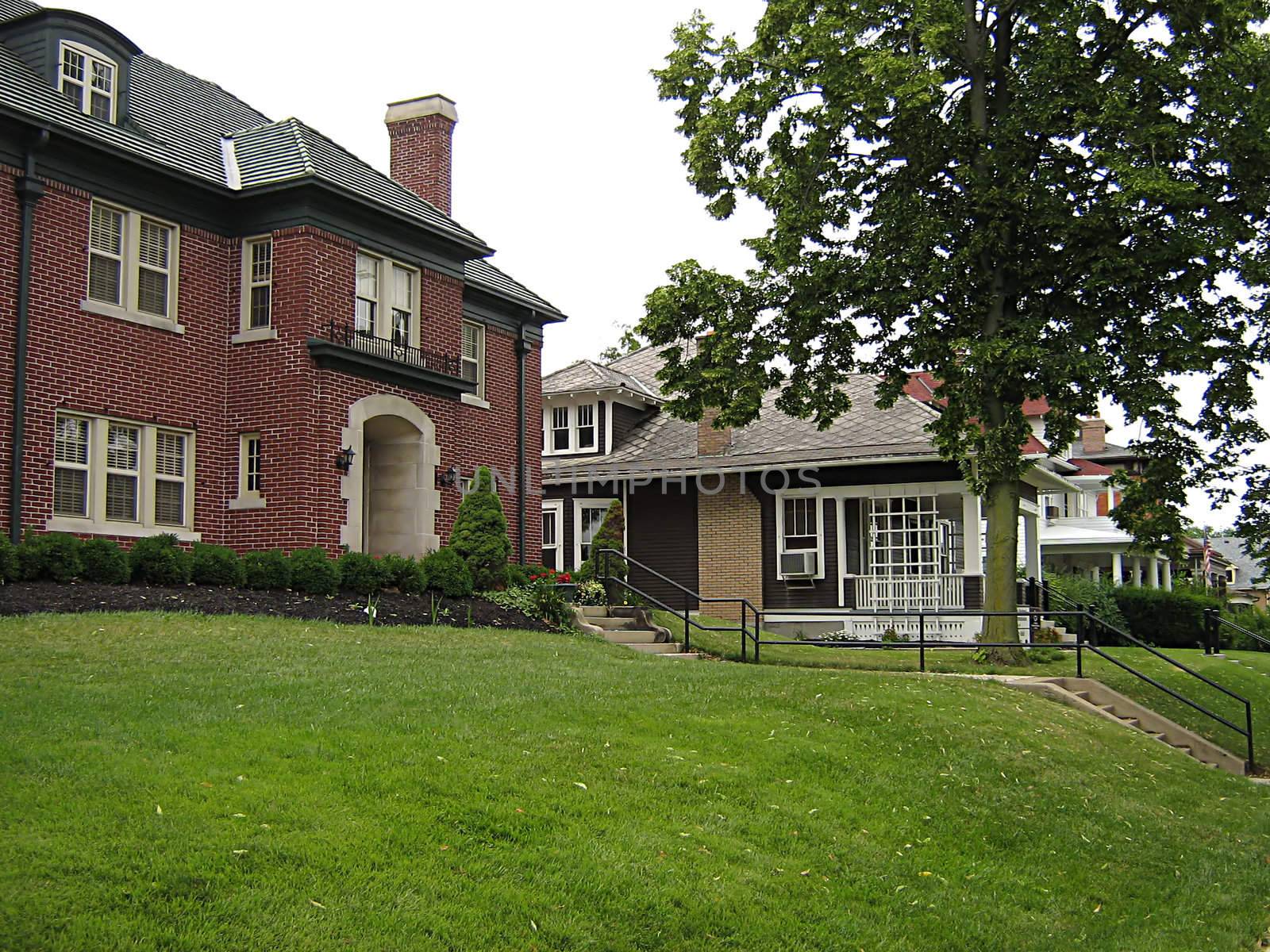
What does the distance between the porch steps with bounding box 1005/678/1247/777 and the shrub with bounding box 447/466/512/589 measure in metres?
8.18

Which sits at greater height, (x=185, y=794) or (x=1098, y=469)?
(x=1098, y=469)

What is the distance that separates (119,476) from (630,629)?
7882mm

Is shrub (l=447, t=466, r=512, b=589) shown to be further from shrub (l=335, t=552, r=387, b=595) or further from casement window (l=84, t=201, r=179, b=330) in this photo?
casement window (l=84, t=201, r=179, b=330)

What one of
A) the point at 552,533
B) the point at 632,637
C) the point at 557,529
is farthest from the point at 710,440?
the point at 632,637

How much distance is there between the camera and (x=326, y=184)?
1875 cm

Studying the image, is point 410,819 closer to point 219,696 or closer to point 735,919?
point 735,919

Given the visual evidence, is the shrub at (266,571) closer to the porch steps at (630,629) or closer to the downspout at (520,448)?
the porch steps at (630,629)

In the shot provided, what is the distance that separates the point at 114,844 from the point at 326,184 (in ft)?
46.7

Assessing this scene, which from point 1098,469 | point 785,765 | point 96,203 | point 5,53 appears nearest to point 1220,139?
point 785,765

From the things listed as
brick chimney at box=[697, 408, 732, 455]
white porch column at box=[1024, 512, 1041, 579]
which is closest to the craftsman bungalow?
brick chimney at box=[697, 408, 732, 455]

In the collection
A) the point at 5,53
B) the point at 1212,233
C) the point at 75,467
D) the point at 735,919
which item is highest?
the point at 5,53

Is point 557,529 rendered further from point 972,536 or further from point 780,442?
point 972,536

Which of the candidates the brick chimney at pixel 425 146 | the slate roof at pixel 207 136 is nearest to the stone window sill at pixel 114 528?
the slate roof at pixel 207 136

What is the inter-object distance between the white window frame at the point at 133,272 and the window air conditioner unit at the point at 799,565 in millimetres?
13482
